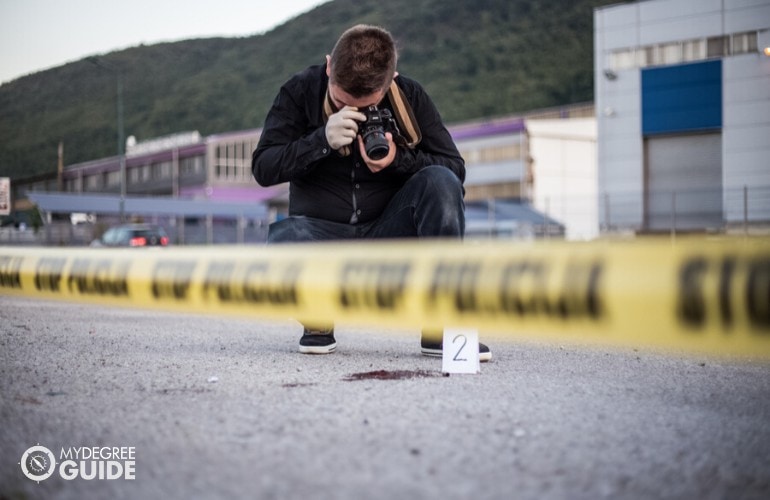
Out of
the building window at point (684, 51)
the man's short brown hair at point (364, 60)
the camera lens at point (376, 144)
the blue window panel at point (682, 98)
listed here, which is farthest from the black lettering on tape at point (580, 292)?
the building window at point (684, 51)

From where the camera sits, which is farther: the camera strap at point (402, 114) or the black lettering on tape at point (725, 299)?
the camera strap at point (402, 114)

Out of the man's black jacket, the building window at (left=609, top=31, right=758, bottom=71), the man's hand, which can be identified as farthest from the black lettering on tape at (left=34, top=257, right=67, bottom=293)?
the building window at (left=609, top=31, right=758, bottom=71)

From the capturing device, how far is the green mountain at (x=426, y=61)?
4281 inches

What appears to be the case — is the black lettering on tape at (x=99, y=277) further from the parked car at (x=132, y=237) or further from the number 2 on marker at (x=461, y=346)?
the parked car at (x=132, y=237)

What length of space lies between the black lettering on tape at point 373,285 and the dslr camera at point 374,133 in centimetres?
134

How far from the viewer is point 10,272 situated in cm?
335

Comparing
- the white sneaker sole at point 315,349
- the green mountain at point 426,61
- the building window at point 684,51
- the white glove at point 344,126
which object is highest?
the green mountain at point 426,61

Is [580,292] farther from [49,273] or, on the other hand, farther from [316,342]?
[316,342]

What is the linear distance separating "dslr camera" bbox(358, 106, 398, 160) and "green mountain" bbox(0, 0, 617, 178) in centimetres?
6587

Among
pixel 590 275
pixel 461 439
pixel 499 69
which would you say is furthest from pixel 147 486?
pixel 499 69

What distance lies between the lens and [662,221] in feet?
88.0

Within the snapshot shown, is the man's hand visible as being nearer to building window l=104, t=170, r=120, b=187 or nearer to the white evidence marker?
the white evidence marker

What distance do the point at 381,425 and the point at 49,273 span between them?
1598 mm

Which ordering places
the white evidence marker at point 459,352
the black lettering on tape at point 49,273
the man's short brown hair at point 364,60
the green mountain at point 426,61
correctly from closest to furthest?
1. the black lettering on tape at point 49,273
2. the white evidence marker at point 459,352
3. the man's short brown hair at point 364,60
4. the green mountain at point 426,61
